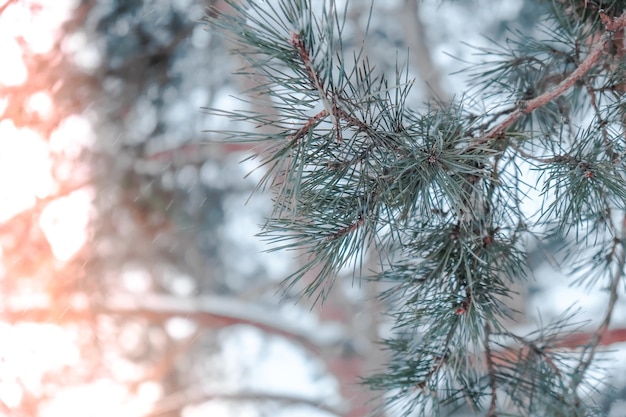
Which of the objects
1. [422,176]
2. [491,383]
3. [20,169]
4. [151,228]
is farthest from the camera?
[151,228]

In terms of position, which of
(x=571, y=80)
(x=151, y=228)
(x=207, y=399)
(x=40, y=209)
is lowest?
(x=571, y=80)

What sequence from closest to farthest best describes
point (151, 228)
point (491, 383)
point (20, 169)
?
point (491, 383) → point (20, 169) → point (151, 228)

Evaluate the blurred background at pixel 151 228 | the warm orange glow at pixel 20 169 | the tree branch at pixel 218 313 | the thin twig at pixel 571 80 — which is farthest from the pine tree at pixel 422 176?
the tree branch at pixel 218 313

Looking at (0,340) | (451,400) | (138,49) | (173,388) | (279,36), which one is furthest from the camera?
(173,388)

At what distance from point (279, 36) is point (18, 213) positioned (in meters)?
1.64

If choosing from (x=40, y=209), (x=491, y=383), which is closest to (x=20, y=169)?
(x=40, y=209)

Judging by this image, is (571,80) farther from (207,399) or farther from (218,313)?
(207,399)

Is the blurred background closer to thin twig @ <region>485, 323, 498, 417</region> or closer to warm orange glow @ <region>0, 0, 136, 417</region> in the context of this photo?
warm orange glow @ <region>0, 0, 136, 417</region>

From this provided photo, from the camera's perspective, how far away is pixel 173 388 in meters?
2.31

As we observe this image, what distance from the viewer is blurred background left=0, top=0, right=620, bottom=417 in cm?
181

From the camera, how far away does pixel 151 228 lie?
2.18 meters

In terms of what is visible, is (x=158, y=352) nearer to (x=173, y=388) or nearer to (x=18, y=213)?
(x=173, y=388)

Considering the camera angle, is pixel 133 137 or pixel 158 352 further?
pixel 158 352

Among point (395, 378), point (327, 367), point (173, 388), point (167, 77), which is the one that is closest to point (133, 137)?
point (167, 77)
